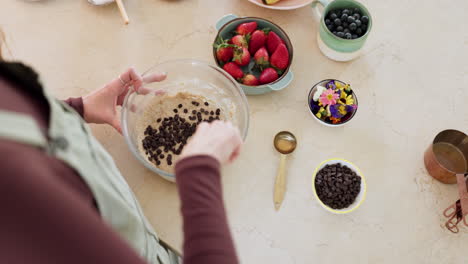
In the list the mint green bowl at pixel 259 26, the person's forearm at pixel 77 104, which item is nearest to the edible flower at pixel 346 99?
the mint green bowl at pixel 259 26

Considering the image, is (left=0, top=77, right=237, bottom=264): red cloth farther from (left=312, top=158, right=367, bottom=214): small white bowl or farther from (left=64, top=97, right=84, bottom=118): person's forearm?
(left=312, top=158, right=367, bottom=214): small white bowl

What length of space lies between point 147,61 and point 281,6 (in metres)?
0.47

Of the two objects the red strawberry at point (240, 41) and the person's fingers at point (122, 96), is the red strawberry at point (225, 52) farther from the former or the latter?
the person's fingers at point (122, 96)

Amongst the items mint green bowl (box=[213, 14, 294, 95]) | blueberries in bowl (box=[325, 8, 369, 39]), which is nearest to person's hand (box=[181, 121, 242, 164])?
mint green bowl (box=[213, 14, 294, 95])

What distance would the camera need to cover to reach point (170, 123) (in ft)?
3.61

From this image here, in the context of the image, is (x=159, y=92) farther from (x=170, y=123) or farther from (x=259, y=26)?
(x=259, y=26)

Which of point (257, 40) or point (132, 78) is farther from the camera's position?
point (257, 40)

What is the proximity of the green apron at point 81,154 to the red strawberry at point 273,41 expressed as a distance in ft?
2.12

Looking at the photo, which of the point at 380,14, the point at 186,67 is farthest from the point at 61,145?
the point at 380,14

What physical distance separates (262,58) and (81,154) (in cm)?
68

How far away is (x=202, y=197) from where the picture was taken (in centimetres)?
63

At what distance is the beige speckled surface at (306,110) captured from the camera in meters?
1.05

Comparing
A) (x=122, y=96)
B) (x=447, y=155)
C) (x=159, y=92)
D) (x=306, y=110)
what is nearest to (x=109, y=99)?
A: (x=122, y=96)

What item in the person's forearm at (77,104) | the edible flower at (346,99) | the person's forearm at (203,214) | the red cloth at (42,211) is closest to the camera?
the red cloth at (42,211)
